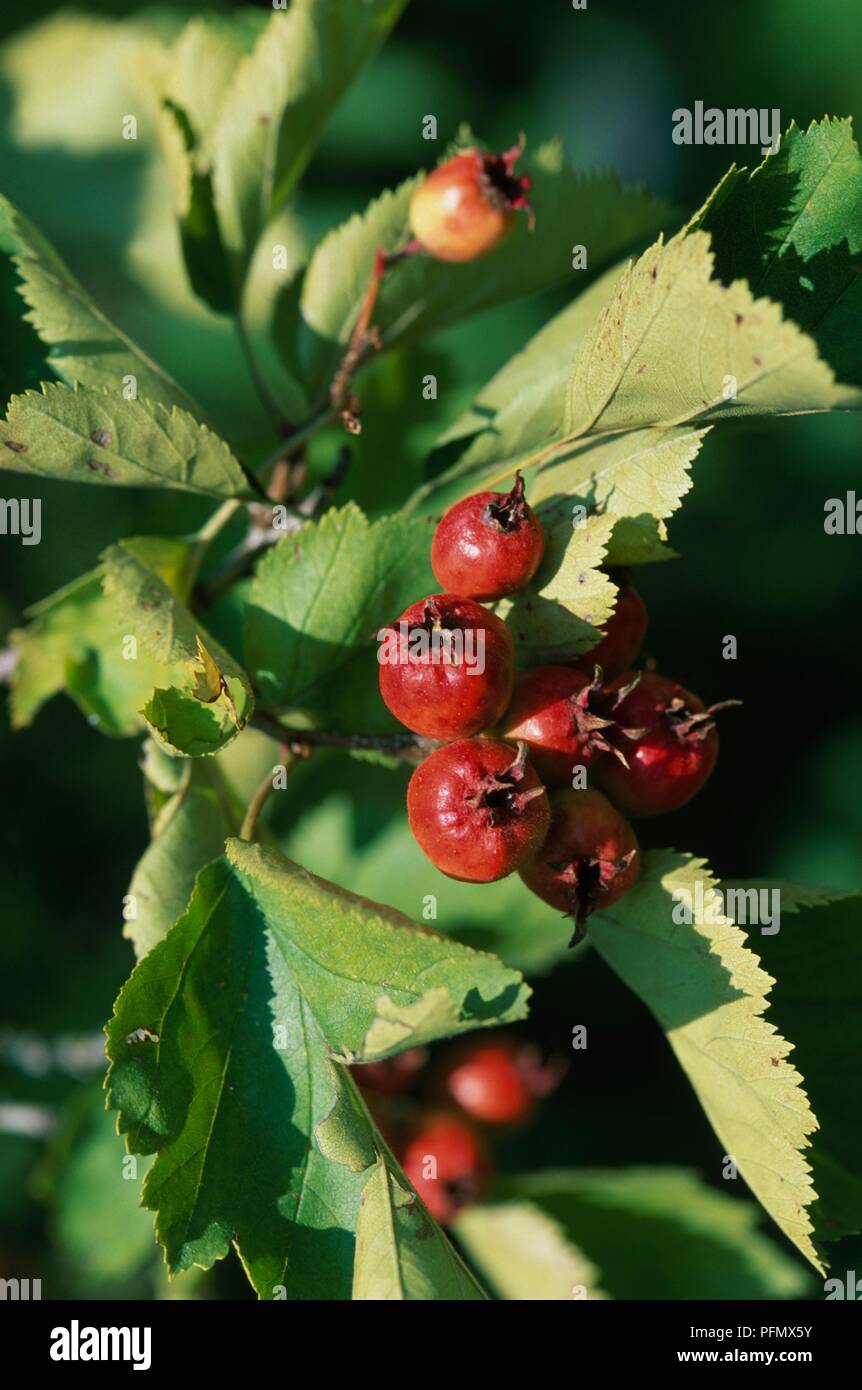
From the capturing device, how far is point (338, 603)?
5.39 ft

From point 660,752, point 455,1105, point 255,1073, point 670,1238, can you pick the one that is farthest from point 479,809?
point 670,1238

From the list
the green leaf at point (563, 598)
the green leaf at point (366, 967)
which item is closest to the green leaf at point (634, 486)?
the green leaf at point (563, 598)

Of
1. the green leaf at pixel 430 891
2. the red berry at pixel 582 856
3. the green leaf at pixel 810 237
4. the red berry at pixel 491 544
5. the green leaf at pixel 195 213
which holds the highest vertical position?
A: the green leaf at pixel 195 213

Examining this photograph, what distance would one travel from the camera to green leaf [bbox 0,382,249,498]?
1414 millimetres

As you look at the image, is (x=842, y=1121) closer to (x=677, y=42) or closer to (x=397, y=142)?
(x=397, y=142)

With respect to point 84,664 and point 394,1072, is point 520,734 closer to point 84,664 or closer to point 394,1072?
point 84,664

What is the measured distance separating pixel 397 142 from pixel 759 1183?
250 centimetres

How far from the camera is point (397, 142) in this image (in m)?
2.97

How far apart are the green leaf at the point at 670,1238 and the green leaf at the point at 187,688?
1.64 m

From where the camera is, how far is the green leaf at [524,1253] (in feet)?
7.91

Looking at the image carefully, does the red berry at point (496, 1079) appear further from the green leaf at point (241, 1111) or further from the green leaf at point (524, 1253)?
the green leaf at point (241, 1111)

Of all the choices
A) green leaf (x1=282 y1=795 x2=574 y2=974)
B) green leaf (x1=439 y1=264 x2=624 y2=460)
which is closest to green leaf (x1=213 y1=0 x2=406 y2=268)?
green leaf (x1=439 y1=264 x2=624 y2=460)

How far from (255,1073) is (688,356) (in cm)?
103

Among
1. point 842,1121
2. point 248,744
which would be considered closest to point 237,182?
point 248,744
